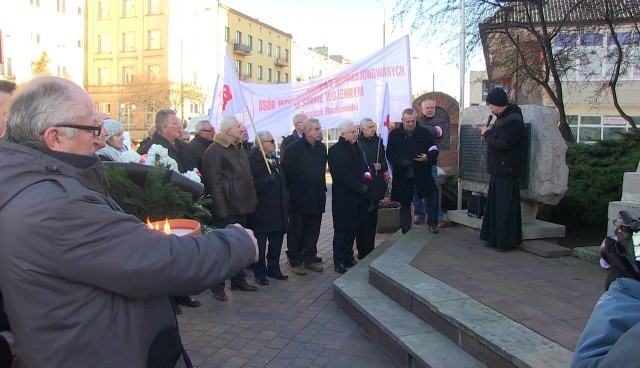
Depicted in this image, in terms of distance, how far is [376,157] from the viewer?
785 centimetres

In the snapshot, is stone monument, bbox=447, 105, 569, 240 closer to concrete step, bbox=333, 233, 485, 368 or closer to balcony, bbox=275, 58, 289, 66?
concrete step, bbox=333, 233, 485, 368

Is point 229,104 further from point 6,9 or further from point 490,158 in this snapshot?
point 6,9

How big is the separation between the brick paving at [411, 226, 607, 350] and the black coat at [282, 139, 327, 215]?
1.49 metres

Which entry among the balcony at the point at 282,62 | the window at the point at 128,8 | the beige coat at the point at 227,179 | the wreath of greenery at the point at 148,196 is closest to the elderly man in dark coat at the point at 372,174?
the beige coat at the point at 227,179

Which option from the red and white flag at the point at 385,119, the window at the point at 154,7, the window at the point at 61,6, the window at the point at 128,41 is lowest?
the red and white flag at the point at 385,119

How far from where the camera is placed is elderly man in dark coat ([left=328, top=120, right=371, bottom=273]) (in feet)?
22.7

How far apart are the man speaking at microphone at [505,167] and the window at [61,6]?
5597 cm

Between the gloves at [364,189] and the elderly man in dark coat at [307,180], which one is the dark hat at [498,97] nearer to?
the gloves at [364,189]

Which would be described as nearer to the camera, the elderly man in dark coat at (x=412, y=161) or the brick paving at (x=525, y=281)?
the brick paving at (x=525, y=281)

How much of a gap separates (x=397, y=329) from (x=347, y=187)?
2808 millimetres

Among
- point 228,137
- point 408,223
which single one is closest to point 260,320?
point 228,137

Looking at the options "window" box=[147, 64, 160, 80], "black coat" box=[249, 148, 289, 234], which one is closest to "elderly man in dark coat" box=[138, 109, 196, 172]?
"black coat" box=[249, 148, 289, 234]

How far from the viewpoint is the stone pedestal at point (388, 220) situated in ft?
32.8

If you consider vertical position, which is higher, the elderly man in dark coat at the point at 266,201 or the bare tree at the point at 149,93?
the bare tree at the point at 149,93
